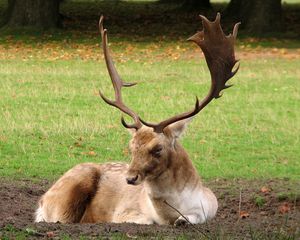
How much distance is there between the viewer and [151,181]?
8242mm

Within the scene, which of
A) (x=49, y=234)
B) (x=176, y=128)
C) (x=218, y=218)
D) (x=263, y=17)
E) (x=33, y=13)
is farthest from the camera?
(x=263, y=17)

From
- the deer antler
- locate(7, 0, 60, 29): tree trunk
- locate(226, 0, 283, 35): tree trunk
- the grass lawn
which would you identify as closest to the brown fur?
the deer antler

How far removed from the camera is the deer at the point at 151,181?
8.20 m

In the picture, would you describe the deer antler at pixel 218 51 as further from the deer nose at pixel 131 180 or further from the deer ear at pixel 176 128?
the deer nose at pixel 131 180

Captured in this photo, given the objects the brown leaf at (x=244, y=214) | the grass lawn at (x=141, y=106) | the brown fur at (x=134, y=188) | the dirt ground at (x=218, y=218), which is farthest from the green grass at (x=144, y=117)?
the brown fur at (x=134, y=188)

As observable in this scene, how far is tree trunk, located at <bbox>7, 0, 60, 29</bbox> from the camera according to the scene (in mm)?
28719

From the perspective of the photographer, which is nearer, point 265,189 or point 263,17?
point 265,189

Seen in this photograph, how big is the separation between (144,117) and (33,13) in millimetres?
14028

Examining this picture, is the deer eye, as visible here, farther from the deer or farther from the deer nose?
the deer nose

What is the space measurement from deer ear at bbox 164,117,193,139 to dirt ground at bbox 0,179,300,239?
→ 0.81m

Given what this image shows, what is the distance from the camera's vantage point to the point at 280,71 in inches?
867

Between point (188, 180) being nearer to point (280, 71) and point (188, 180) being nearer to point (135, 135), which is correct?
point (135, 135)

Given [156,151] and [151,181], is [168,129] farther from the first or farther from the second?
[151,181]

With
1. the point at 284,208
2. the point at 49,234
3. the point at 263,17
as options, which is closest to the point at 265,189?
the point at 284,208
